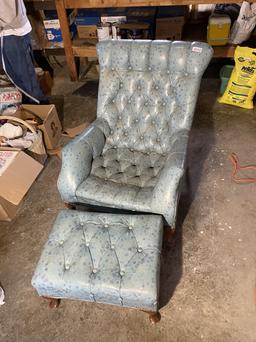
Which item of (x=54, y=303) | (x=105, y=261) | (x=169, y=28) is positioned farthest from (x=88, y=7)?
(x=54, y=303)

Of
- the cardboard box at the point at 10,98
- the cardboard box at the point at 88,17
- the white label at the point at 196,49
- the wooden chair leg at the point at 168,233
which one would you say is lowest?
the wooden chair leg at the point at 168,233

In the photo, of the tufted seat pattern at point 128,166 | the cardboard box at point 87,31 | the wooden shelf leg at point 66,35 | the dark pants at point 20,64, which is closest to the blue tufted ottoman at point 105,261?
the tufted seat pattern at point 128,166

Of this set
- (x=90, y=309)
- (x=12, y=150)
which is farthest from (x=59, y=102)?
(x=90, y=309)

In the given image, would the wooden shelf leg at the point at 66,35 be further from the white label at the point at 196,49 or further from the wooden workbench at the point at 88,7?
the white label at the point at 196,49

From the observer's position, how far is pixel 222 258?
1606 millimetres

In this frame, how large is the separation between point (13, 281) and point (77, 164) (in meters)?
0.77

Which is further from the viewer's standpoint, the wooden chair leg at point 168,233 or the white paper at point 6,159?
the white paper at point 6,159

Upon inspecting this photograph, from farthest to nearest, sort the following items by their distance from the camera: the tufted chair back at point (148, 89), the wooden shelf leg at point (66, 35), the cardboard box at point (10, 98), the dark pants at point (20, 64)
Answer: the wooden shelf leg at point (66, 35), the cardboard box at point (10, 98), the dark pants at point (20, 64), the tufted chair back at point (148, 89)

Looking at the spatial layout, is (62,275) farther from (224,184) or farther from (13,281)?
(224,184)

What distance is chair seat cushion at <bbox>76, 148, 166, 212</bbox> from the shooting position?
147cm

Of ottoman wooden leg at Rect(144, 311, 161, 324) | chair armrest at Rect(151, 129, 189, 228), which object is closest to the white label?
chair armrest at Rect(151, 129, 189, 228)

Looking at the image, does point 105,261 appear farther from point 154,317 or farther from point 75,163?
point 75,163

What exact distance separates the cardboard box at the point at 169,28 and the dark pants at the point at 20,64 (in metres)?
1.28

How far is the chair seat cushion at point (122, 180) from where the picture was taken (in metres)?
1.47
